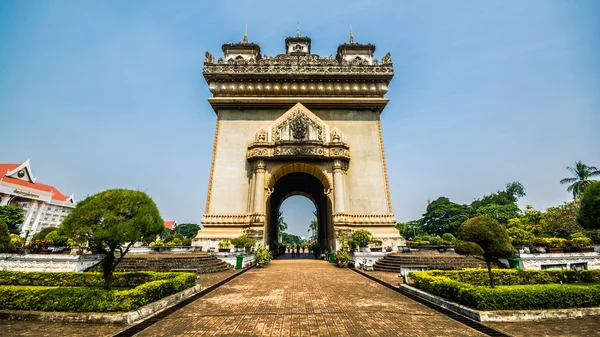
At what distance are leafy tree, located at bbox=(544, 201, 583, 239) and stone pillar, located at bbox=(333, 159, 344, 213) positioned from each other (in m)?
27.6

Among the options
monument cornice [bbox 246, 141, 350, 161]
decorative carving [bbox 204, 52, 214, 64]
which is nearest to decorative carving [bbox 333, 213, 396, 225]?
monument cornice [bbox 246, 141, 350, 161]

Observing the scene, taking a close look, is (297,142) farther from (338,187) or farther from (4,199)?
(4,199)

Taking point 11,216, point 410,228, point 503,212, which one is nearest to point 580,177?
point 503,212

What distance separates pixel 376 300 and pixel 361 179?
67.0 feet

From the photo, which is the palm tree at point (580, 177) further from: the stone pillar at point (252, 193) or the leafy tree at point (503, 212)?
the stone pillar at point (252, 193)

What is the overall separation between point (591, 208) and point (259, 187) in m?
22.0

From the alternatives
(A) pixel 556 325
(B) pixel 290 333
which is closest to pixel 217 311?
(B) pixel 290 333

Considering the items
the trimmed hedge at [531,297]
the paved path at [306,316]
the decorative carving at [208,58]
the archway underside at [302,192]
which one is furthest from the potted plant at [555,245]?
the decorative carving at [208,58]

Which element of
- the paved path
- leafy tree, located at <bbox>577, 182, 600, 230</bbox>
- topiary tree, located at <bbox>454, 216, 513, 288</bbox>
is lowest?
the paved path

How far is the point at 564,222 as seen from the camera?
107 feet

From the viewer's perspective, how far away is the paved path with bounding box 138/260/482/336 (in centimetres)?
584

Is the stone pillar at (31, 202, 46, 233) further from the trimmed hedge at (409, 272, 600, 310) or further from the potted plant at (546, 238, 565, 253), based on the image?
the potted plant at (546, 238, 565, 253)

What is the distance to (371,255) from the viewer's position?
19.4m

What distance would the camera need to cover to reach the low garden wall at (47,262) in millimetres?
14641
